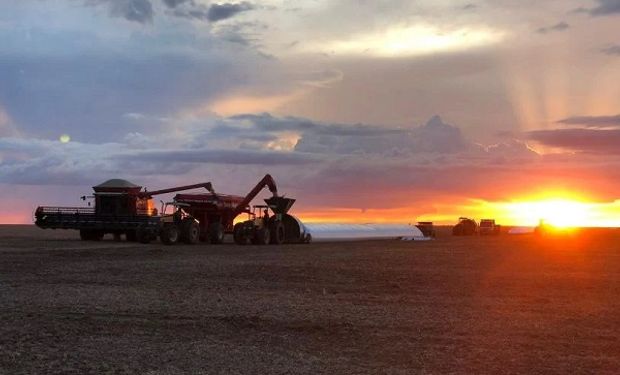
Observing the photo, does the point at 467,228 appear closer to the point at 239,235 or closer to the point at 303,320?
the point at 239,235

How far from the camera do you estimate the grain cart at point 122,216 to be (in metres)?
43.8

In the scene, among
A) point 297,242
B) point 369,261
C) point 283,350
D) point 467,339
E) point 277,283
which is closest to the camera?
point 283,350

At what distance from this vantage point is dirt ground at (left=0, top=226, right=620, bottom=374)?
1084 centimetres

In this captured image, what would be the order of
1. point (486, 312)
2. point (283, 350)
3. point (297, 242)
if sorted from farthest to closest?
1. point (297, 242)
2. point (486, 312)
3. point (283, 350)

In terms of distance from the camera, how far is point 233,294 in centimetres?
1873

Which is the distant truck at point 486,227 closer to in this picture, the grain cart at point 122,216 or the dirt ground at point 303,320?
the grain cart at point 122,216

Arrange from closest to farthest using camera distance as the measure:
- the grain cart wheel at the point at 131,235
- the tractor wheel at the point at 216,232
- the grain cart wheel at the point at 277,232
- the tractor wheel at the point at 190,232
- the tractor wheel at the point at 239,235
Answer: the tractor wheel at the point at 190,232 → the tractor wheel at the point at 239,235 → the tractor wheel at the point at 216,232 → the grain cart wheel at the point at 131,235 → the grain cart wheel at the point at 277,232

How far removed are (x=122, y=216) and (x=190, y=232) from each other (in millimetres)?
4836

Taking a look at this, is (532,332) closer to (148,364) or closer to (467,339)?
(467,339)

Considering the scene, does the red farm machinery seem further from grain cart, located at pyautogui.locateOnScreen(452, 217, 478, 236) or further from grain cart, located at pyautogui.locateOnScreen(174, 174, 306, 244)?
grain cart, located at pyautogui.locateOnScreen(452, 217, 478, 236)

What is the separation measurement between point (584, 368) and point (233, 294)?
10.2 m

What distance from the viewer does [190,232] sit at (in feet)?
141

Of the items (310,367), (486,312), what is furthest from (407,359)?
(486,312)

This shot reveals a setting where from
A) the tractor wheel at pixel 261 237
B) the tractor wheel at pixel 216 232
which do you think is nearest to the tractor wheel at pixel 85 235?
the tractor wheel at pixel 216 232
